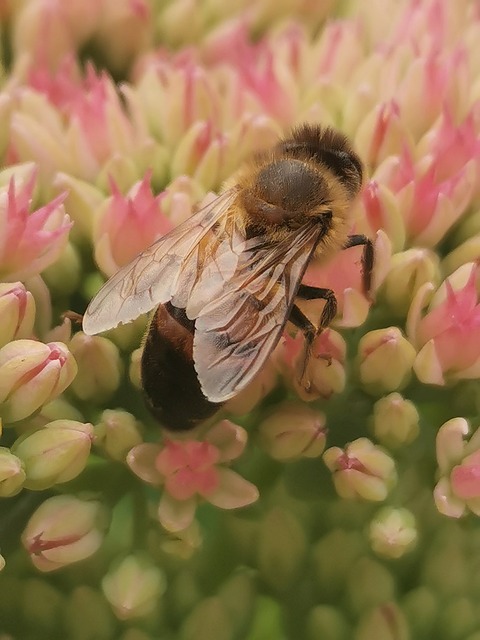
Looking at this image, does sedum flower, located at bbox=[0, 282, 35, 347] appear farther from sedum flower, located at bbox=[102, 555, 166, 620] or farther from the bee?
sedum flower, located at bbox=[102, 555, 166, 620]

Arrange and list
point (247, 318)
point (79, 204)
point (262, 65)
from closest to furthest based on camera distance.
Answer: point (247, 318) < point (79, 204) < point (262, 65)

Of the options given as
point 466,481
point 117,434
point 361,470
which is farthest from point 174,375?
point 466,481

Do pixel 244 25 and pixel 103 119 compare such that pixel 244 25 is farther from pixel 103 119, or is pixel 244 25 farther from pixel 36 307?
pixel 36 307

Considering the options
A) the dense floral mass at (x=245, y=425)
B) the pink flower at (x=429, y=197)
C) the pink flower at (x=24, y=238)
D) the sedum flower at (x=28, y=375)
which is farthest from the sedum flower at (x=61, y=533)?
the pink flower at (x=429, y=197)

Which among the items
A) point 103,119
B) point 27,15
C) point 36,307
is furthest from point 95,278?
point 27,15

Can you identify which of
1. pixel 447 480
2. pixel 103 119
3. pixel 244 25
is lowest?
pixel 447 480

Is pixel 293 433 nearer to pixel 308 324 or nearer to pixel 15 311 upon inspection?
pixel 308 324

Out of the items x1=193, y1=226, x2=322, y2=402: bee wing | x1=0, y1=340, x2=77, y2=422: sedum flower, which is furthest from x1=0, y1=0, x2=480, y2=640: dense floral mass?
x1=193, y1=226, x2=322, y2=402: bee wing
